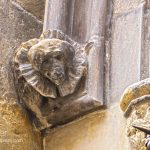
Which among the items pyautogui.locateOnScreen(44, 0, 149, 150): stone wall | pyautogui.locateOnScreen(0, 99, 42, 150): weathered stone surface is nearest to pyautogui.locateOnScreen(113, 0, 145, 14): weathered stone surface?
pyautogui.locateOnScreen(44, 0, 149, 150): stone wall

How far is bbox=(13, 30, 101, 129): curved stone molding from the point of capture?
2527 millimetres

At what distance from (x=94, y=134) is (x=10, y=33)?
1.48 feet

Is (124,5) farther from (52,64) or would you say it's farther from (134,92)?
(134,92)

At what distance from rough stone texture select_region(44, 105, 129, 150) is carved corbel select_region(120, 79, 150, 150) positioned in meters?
0.09

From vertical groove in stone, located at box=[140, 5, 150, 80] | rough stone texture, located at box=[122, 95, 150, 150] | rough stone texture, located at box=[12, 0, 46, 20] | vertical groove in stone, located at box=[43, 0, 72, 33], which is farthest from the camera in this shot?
rough stone texture, located at box=[12, 0, 46, 20]

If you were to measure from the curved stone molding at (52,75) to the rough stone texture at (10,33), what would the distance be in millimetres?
28

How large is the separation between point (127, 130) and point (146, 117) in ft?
0.36

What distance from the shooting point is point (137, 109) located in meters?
2.28

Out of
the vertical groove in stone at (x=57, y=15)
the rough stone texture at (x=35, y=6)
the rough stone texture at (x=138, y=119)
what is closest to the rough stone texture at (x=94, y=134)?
the rough stone texture at (x=138, y=119)

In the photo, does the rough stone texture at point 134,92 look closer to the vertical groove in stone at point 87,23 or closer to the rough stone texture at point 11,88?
the vertical groove in stone at point 87,23

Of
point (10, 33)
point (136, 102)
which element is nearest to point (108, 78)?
point (136, 102)

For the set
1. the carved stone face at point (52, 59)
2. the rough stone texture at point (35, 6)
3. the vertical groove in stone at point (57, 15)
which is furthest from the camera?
the rough stone texture at point (35, 6)

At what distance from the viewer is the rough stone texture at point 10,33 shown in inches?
102

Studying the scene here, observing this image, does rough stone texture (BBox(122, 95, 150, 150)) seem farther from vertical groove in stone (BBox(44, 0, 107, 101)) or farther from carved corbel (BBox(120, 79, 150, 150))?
vertical groove in stone (BBox(44, 0, 107, 101))
